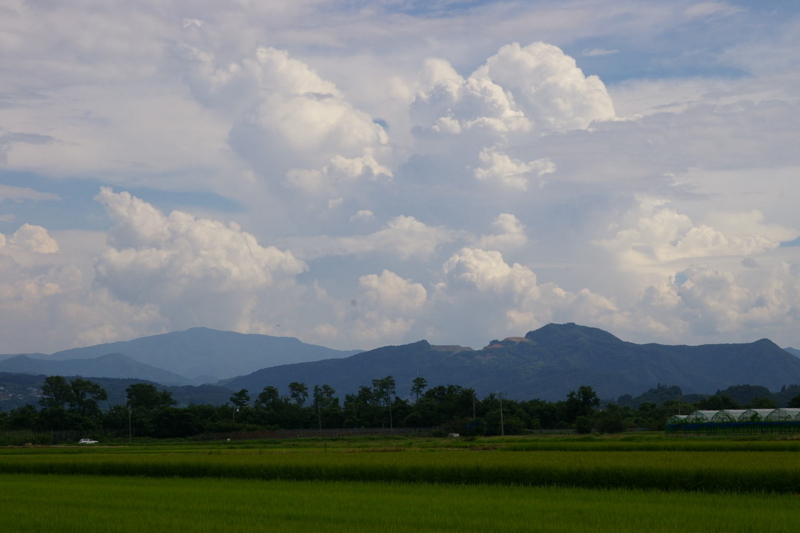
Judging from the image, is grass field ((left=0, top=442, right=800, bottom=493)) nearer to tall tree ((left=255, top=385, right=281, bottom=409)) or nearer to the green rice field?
the green rice field

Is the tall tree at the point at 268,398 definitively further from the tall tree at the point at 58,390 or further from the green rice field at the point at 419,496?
the green rice field at the point at 419,496

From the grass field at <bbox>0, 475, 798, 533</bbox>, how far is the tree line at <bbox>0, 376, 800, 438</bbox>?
6063 centimetres

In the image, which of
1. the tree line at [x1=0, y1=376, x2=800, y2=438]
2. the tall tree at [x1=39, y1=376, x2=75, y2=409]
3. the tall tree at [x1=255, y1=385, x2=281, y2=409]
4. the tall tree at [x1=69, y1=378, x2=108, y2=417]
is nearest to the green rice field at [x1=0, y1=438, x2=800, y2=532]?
the tree line at [x1=0, y1=376, x2=800, y2=438]

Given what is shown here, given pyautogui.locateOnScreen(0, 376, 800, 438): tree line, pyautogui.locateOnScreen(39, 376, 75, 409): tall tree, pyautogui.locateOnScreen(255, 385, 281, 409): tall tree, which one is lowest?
pyautogui.locateOnScreen(0, 376, 800, 438): tree line

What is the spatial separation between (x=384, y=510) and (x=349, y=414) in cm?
9455

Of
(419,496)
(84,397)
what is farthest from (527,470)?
(84,397)

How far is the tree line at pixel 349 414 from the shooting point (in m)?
94.9

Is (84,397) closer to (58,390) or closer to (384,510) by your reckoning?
(58,390)

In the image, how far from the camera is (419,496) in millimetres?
23328

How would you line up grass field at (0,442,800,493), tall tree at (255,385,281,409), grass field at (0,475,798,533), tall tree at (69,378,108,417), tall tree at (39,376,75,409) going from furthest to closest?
tall tree at (255,385,281,409) → tall tree at (39,376,75,409) → tall tree at (69,378,108,417) → grass field at (0,442,800,493) → grass field at (0,475,798,533)

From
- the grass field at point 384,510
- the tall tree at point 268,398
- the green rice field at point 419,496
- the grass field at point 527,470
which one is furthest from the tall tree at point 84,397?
the grass field at point 384,510

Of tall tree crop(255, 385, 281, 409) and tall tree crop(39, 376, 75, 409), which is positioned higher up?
tall tree crop(39, 376, 75, 409)

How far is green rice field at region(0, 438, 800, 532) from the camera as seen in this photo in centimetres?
1800

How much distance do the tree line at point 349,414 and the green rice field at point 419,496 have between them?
2193 inches
